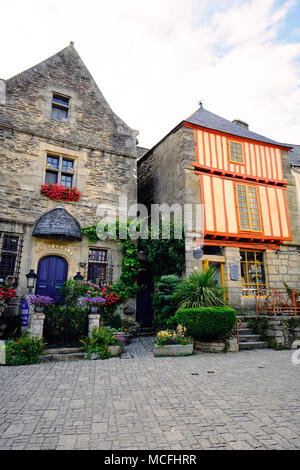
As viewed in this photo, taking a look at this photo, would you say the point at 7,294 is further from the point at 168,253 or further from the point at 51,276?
the point at 168,253

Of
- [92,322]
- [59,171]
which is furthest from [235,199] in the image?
[92,322]

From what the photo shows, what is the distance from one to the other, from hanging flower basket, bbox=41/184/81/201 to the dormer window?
2812 millimetres

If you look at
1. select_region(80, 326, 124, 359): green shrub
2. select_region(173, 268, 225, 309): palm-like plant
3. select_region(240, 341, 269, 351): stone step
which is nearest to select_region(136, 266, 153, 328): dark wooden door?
select_region(173, 268, 225, 309): palm-like plant

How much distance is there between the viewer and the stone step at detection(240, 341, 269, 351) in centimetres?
728

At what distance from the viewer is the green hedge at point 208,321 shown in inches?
261

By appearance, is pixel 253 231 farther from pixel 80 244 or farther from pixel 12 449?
pixel 12 449

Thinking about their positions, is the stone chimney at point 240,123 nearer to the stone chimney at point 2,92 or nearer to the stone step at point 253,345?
the stone chimney at point 2,92

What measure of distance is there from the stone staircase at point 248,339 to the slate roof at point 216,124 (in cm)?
747

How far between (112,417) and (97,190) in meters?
7.90

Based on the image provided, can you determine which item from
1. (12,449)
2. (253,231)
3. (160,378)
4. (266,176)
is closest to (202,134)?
(266,176)

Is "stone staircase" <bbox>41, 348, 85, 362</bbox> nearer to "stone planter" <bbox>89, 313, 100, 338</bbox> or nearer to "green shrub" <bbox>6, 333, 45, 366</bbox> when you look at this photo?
"green shrub" <bbox>6, 333, 45, 366</bbox>

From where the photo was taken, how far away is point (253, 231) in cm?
1049

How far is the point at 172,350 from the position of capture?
6508 mm

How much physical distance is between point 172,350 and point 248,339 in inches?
101
